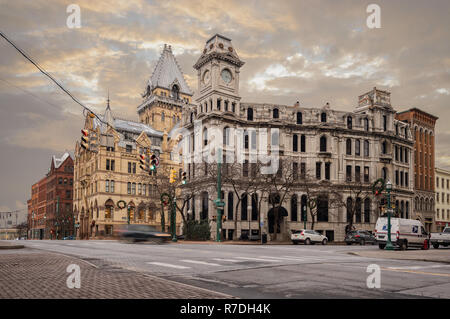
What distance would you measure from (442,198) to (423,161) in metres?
13.6

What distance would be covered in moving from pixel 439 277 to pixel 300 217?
51307mm

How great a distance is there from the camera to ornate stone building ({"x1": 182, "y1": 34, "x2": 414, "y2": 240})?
2335 inches

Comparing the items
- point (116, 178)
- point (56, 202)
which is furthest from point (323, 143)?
point (56, 202)

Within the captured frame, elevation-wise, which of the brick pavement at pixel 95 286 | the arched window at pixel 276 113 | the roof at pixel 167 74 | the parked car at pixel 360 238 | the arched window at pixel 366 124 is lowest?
the parked car at pixel 360 238

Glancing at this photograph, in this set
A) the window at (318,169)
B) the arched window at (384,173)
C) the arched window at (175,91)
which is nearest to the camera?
the window at (318,169)

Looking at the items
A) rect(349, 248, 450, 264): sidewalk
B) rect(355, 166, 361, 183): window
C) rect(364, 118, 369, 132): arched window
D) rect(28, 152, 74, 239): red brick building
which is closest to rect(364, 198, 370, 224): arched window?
rect(355, 166, 361, 183): window

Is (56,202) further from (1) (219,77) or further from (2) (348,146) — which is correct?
(2) (348,146)

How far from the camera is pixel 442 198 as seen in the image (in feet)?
291

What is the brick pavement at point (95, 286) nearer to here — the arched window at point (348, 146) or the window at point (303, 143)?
the window at point (303, 143)

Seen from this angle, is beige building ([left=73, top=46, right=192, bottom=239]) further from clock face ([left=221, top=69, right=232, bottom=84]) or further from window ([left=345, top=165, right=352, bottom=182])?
window ([left=345, top=165, right=352, bottom=182])

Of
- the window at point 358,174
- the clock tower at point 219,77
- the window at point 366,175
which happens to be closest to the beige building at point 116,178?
the clock tower at point 219,77

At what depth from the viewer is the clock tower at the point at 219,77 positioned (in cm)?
5938

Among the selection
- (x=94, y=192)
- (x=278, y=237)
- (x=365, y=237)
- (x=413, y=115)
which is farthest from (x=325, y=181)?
(x=94, y=192)
